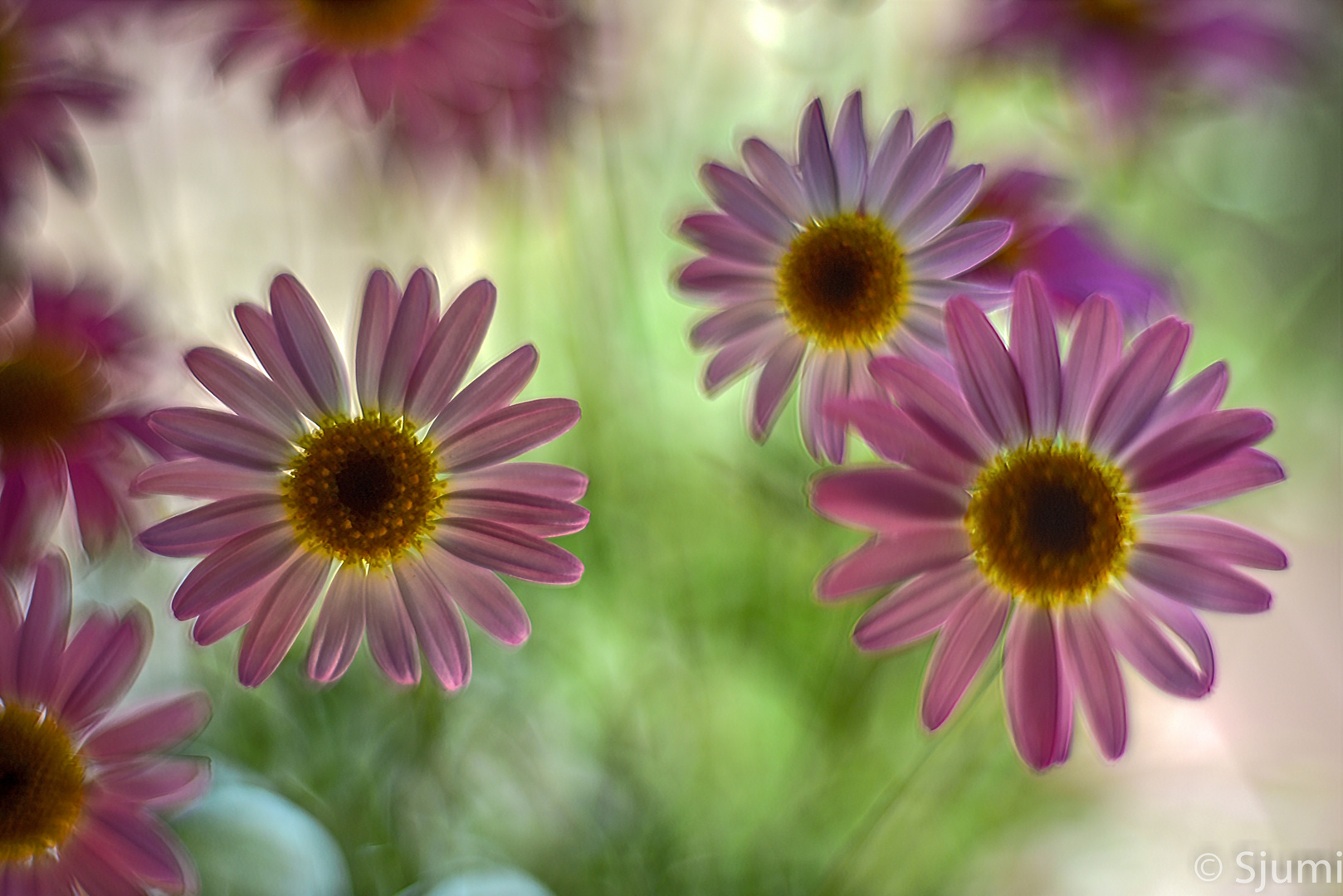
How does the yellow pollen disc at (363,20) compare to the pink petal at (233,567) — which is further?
the yellow pollen disc at (363,20)

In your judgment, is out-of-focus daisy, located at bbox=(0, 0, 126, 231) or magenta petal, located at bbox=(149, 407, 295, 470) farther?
out-of-focus daisy, located at bbox=(0, 0, 126, 231)

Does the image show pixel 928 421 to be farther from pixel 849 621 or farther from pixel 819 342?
pixel 849 621

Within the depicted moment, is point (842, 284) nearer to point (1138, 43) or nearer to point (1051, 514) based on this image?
point (1051, 514)

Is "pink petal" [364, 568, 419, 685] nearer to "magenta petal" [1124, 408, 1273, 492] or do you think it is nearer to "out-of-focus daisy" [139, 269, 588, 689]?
"out-of-focus daisy" [139, 269, 588, 689]

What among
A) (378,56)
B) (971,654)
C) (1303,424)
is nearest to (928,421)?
(971,654)

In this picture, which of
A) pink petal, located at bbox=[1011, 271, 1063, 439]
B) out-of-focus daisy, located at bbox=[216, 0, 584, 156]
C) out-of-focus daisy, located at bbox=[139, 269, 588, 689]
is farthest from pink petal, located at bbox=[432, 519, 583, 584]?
out-of-focus daisy, located at bbox=[216, 0, 584, 156]

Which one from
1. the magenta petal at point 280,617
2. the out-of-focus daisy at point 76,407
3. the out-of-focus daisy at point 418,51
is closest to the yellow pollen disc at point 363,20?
the out-of-focus daisy at point 418,51

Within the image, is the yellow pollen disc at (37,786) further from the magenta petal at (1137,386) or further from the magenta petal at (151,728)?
the magenta petal at (1137,386)
